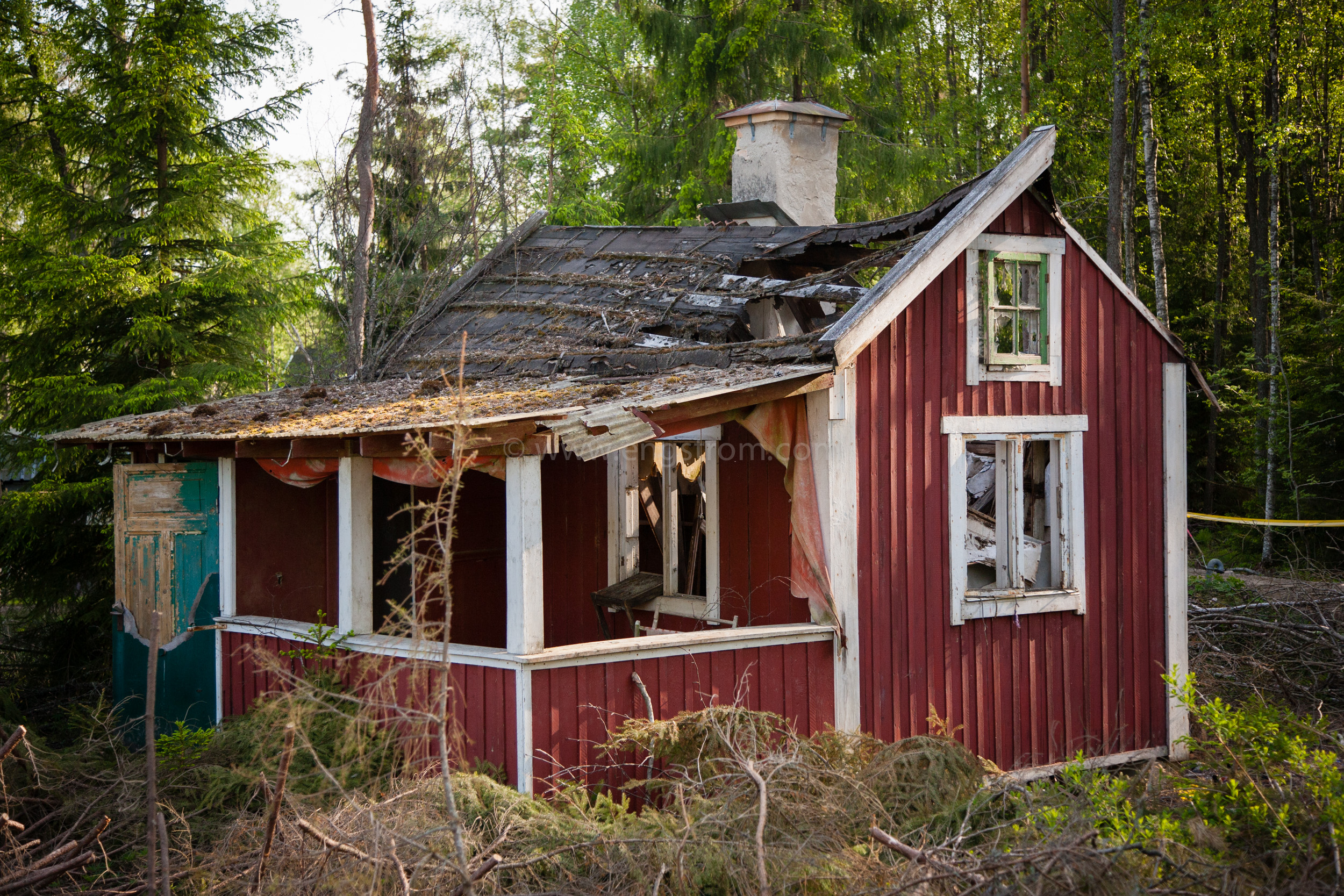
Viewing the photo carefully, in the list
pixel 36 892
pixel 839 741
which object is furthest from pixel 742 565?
pixel 36 892

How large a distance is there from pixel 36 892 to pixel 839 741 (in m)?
4.67

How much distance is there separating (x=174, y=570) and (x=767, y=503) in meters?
5.18

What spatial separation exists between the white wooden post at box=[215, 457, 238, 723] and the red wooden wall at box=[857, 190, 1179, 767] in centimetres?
525


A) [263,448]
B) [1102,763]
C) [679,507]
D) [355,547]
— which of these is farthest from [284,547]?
[1102,763]

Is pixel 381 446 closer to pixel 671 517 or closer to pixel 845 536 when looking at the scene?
pixel 671 517

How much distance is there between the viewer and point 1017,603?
29.1 ft

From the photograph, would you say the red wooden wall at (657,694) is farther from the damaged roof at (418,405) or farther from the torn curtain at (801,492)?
the damaged roof at (418,405)

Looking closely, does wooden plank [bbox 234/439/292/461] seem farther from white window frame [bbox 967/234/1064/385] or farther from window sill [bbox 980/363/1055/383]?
window sill [bbox 980/363/1055/383]

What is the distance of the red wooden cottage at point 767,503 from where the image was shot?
7383 millimetres

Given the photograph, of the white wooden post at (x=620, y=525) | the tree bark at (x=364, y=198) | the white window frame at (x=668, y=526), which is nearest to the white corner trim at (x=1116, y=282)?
the white window frame at (x=668, y=526)

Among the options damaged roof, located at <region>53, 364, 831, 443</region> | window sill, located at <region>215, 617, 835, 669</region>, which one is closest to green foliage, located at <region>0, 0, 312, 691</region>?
damaged roof, located at <region>53, 364, 831, 443</region>

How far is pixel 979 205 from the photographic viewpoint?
340 inches

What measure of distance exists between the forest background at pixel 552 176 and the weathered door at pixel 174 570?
10.3 ft

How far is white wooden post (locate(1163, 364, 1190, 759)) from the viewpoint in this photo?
9.66 meters
